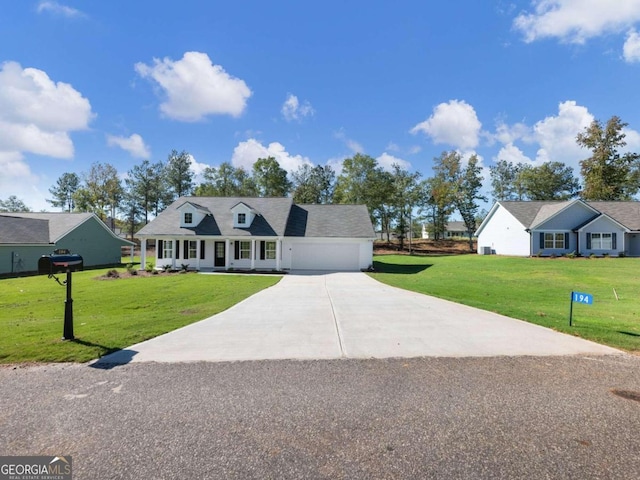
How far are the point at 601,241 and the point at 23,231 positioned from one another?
4863 cm

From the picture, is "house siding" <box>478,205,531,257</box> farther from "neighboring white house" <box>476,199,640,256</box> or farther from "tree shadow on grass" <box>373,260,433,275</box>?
"tree shadow on grass" <box>373,260,433,275</box>

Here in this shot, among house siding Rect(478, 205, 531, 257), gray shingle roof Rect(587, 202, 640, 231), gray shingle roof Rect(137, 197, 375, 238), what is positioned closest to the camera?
gray shingle roof Rect(137, 197, 375, 238)

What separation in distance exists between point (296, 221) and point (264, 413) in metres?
22.4

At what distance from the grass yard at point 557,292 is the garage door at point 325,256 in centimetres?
735

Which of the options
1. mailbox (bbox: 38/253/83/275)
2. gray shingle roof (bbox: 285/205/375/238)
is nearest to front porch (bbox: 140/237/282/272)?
gray shingle roof (bbox: 285/205/375/238)

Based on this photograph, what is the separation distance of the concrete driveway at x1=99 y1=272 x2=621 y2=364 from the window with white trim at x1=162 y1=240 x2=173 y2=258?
15.4 metres

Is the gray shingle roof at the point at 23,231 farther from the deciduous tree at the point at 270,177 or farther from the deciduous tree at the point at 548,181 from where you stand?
the deciduous tree at the point at 548,181

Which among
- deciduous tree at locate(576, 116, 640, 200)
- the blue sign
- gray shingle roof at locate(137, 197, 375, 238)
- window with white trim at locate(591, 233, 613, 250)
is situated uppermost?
deciduous tree at locate(576, 116, 640, 200)

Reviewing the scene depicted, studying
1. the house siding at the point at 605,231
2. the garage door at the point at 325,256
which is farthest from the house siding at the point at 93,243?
the house siding at the point at 605,231

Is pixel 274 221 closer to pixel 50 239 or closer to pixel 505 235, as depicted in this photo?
pixel 50 239

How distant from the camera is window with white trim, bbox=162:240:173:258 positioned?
2280 cm

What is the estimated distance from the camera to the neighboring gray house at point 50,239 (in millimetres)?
23203

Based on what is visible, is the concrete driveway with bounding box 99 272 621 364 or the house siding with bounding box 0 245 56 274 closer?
the concrete driveway with bounding box 99 272 621 364

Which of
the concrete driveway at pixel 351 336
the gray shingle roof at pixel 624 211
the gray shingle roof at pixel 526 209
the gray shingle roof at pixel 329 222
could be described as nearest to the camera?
the concrete driveway at pixel 351 336
